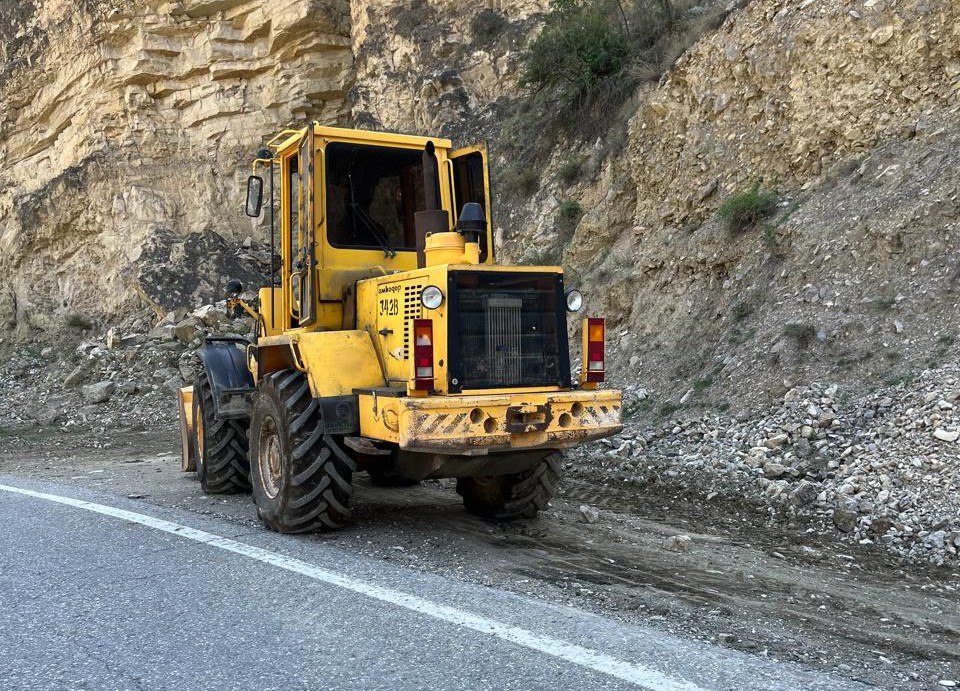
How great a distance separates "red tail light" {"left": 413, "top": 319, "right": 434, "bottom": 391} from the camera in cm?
580

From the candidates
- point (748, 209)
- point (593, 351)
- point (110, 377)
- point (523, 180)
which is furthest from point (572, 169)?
point (593, 351)

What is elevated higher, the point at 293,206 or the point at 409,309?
the point at 293,206

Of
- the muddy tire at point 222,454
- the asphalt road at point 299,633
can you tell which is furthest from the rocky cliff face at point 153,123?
the asphalt road at point 299,633

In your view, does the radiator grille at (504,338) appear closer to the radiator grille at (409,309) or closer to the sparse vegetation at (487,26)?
the radiator grille at (409,309)

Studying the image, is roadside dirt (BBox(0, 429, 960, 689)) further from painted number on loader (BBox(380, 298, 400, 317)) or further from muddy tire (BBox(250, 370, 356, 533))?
painted number on loader (BBox(380, 298, 400, 317))

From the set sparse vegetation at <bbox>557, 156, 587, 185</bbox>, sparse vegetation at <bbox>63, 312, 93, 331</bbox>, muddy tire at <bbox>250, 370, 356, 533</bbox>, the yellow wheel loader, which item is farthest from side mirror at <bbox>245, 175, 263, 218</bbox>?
sparse vegetation at <bbox>63, 312, 93, 331</bbox>

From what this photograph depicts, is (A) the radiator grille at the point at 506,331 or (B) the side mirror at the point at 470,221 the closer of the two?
(A) the radiator grille at the point at 506,331

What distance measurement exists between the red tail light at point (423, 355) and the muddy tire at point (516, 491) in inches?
50.2

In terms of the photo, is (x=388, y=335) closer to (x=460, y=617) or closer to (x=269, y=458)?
(x=269, y=458)

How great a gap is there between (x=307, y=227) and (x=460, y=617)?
11.4 ft

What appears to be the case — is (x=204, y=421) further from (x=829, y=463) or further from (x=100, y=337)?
(x=100, y=337)

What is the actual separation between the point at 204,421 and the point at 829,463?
5640 mm

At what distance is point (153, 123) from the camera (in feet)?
74.3

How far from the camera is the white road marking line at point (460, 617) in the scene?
3633mm
